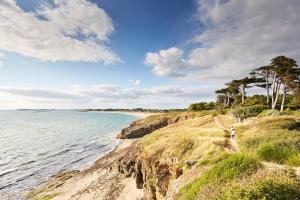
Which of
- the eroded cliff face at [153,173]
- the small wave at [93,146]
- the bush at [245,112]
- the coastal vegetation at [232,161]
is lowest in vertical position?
the small wave at [93,146]

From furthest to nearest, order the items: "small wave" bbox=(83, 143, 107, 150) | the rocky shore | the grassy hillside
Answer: "small wave" bbox=(83, 143, 107, 150) < the rocky shore < the grassy hillside

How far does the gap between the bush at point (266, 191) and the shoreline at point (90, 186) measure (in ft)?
57.9

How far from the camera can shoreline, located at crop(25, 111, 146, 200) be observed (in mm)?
23359

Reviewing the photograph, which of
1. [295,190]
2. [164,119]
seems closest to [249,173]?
[295,190]

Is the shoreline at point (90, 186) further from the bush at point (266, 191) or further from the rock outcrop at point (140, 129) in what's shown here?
the rock outcrop at point (140, 129)

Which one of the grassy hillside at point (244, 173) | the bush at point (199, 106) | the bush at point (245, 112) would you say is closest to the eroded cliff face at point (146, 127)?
the bush at point (199, 106)

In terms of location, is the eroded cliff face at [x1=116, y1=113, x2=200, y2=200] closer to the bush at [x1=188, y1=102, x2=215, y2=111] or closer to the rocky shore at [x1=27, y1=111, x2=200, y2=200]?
the rocky shore at [x1=27, y1=111, x2=200, y2=200]

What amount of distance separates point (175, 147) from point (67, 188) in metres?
14.8

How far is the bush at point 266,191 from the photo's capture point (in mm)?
5293

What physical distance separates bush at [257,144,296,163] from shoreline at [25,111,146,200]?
46.2 ft

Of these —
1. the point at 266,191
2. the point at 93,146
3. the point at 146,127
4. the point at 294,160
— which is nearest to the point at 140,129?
the point at 146,127

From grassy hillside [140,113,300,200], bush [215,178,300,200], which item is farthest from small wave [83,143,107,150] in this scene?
bush [215,178,300,200]

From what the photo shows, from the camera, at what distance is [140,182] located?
24.5 metres

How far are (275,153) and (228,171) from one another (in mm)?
4095
